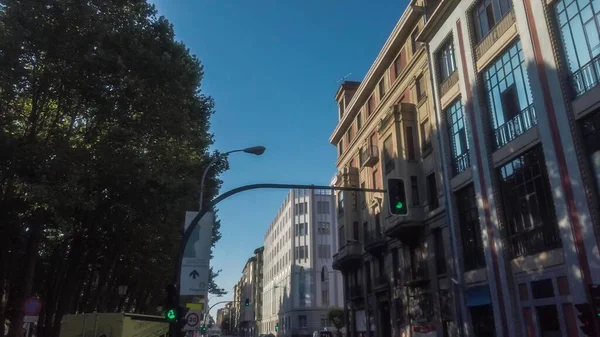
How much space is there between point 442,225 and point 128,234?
1466cm

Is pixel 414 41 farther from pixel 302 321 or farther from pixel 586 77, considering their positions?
pixel 302 321

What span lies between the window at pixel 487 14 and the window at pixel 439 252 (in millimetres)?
9233

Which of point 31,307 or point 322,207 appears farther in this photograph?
point 322,207

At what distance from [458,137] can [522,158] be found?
15.7ft

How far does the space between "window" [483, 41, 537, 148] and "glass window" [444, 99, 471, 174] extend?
6.97 feet

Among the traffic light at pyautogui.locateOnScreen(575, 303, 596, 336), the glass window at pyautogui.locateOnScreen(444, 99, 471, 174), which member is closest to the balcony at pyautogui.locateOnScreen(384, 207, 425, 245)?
the glass window at pyautogui.locateOnScreen(444, 99, 471, 174)

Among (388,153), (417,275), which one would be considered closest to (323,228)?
(388,153)

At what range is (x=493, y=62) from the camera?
19.1 metres

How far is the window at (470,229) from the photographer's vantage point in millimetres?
19484

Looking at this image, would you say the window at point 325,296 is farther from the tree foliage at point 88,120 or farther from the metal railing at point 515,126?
the metal railing at point 515,126

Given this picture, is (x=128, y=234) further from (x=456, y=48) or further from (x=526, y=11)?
(x=526, y=11)

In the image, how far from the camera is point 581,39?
47.8 feet

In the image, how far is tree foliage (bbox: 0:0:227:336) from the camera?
46.1 ft

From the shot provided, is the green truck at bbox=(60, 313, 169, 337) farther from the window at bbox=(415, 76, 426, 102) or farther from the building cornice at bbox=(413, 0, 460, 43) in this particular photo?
the building cornice at bbox=(413, 0, 460, 43)
